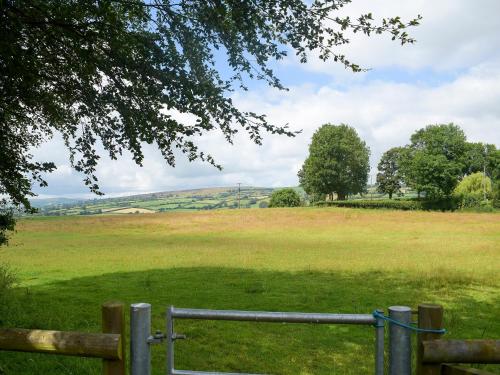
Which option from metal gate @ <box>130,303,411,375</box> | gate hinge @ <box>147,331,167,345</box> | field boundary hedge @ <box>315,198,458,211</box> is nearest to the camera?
→ metal gate @ <box>130,303,411,375</box>

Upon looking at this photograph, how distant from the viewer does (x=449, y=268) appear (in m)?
22.0

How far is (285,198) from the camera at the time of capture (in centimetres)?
10300

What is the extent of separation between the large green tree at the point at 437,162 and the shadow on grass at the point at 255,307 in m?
69.4

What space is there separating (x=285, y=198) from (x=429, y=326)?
99.8m

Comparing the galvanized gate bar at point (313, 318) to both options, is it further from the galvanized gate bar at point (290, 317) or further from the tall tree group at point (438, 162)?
the tall tree group at point (438, 162)

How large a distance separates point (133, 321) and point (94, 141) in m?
6.72

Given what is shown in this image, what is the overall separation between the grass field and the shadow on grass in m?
0.04

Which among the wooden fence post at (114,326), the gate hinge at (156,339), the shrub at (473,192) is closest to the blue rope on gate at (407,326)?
the gate hinge at (156,339)

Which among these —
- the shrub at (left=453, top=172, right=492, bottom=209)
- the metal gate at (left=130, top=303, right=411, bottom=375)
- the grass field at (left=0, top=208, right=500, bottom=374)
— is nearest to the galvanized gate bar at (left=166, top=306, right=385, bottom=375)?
the metal gate at (left=130, top=303, right=411, bottom=375)

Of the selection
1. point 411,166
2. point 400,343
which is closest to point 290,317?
point 400,343

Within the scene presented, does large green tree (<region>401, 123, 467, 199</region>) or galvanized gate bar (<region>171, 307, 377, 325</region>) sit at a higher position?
large green tree (<region>401, 123, 467, 199</region>)

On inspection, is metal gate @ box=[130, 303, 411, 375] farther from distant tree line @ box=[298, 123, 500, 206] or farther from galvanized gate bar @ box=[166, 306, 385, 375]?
distant tree line @ box=[298, 123, 500, 206]

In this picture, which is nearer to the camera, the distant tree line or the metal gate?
the metal gate

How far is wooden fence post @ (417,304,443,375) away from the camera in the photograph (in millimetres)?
3412
